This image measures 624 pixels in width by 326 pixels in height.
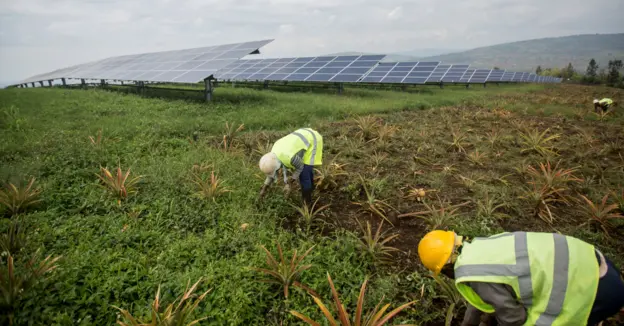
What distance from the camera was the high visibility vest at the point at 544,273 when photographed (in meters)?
1.61

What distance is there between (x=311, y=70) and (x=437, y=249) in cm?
1670

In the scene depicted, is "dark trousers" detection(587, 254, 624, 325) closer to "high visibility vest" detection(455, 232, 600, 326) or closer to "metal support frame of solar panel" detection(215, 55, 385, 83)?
"high visibility vest" detection(455, 232, 600, 326)

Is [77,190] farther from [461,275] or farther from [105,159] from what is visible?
[461,275]

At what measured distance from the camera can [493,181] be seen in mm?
5188

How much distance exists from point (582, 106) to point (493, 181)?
11086 millimetres

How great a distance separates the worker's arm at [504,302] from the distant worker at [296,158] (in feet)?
8.48

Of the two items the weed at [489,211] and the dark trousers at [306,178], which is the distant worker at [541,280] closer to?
the weed at [489,211]

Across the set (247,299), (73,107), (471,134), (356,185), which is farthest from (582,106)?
(73,107)

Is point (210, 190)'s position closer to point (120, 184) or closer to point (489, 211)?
point (120, 184)

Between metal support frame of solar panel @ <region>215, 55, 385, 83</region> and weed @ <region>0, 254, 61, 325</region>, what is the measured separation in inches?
510

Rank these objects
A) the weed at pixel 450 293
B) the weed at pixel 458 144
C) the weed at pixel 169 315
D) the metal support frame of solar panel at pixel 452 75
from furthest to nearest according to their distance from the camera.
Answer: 1. the metal support frame of solar panel at pixel 452 75
2. the weed at pixel 458 144
3. the weed at pixel 450 293
4. the weed at pixel 169 315

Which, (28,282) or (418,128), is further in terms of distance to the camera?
(418,128)

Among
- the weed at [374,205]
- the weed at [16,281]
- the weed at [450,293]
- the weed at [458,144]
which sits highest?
the weed at [458,144]

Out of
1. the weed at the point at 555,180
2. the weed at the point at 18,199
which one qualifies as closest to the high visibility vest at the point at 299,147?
the weed at the point at 18,199
